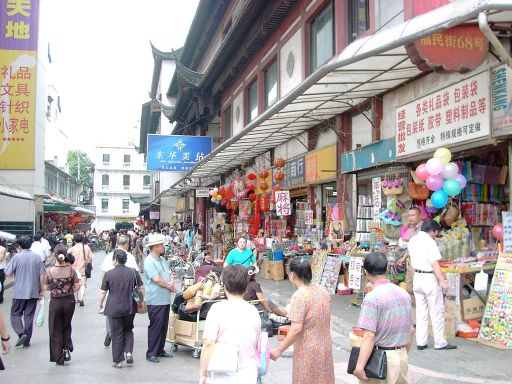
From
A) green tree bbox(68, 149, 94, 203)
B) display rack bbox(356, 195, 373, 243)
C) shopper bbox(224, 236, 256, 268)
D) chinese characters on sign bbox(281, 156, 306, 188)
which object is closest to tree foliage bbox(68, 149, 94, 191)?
green tree bbox(68, 149, 94, 203)

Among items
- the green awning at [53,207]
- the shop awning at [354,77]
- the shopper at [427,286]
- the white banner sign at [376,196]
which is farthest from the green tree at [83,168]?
the shopper at [427,286]

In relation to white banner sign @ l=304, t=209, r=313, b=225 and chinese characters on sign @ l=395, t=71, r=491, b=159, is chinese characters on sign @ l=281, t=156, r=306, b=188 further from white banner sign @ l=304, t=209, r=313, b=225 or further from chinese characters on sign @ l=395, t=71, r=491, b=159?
chinese characters on sign @ l=395, t=71, r=491, b=159

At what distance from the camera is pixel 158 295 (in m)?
7.13

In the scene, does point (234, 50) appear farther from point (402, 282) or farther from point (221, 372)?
point (221, 372)

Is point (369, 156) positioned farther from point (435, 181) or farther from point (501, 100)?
point (501, 100)

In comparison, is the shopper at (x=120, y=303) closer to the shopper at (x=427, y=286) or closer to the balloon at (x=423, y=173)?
the shopper at (x=427, y=286)

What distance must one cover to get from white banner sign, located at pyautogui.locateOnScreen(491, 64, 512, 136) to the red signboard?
368 mm

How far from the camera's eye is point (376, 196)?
10.4 meters

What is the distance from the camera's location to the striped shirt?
3.70m

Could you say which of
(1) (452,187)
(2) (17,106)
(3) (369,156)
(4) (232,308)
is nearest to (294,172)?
(3) (369,156)

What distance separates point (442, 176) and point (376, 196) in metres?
2.71

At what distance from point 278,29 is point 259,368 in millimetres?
13914

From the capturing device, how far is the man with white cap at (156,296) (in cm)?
710

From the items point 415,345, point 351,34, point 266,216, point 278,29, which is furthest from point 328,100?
point 266,216
